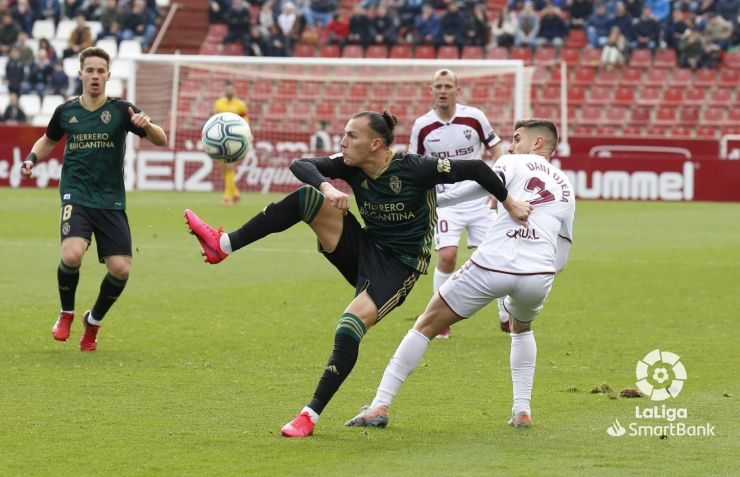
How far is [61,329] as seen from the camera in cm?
1041

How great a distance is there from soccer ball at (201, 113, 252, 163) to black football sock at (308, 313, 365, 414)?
206 cm

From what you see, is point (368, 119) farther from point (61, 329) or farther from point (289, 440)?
point (61, 329)

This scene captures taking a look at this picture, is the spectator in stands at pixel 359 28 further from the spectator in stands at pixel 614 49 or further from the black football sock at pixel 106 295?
the black football sock at pixel 106 295

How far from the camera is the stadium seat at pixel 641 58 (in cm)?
3406

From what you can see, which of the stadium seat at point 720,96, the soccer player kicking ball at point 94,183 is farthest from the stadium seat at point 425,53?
the soccer player kicking ball at point 94,183

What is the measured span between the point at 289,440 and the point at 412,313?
6091mm

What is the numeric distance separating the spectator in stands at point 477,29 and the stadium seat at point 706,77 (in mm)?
5517

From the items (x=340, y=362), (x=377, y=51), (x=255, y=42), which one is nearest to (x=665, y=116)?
(x=377, y=51)

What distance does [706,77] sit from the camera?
111 feet

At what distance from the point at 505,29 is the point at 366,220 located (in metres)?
27.6

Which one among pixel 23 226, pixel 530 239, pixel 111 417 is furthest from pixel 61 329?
pixel 23 226

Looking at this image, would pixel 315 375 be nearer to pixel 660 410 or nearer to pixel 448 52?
pixel 660 410

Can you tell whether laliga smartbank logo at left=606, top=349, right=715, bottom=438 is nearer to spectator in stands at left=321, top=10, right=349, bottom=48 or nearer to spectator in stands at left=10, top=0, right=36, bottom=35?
spectator in stands at left=321, top=10, right=349, bottom=48

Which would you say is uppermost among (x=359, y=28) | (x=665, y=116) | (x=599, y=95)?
(x=359, y=28)
